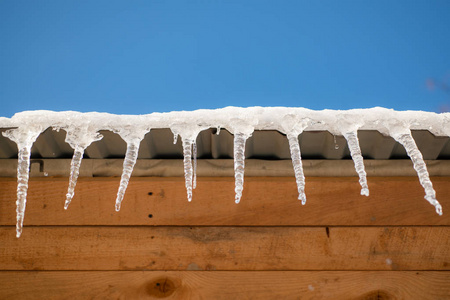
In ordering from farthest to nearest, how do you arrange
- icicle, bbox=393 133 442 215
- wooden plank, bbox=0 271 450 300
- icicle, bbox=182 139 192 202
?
wooden plank, bbox=0 271 450 300 → icicle, bbox=182 139 192 202 → icicle, bbox=393 133 442 215

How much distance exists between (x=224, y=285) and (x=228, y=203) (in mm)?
464

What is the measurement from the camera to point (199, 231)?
6.80 feet

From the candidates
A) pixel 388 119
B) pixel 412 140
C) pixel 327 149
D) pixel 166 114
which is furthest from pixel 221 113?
pixel 412 140

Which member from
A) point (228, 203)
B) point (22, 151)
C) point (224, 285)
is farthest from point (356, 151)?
point (22, 151)

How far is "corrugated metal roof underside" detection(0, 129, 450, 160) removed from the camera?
1834 millimetres

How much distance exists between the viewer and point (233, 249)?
2045 millimetres

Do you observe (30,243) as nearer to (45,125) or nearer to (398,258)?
(45,125)

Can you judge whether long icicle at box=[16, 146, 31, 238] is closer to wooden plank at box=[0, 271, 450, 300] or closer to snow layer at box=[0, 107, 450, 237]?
snow layer at box=[0, 107, 450, 237]

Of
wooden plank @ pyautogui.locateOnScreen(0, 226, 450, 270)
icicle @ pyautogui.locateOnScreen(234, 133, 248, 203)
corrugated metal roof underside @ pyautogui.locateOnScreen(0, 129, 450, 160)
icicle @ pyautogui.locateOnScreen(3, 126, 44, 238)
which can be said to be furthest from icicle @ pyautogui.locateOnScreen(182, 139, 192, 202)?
icicle @ pyautogui.locateOnScreen(3, 126, 44, 238)

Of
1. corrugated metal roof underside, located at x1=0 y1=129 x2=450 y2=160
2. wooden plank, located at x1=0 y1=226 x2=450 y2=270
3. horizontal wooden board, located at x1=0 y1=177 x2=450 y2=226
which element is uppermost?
corrugated metal roof underside, located at x1=0 y1=129 x2=450 y2=160

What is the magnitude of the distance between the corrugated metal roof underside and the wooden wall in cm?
16

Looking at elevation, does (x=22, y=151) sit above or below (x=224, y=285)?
above

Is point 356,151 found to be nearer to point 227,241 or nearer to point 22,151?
point 227,241

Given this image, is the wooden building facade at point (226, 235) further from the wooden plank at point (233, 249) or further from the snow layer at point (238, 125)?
the snow layer at point (238, 125)
